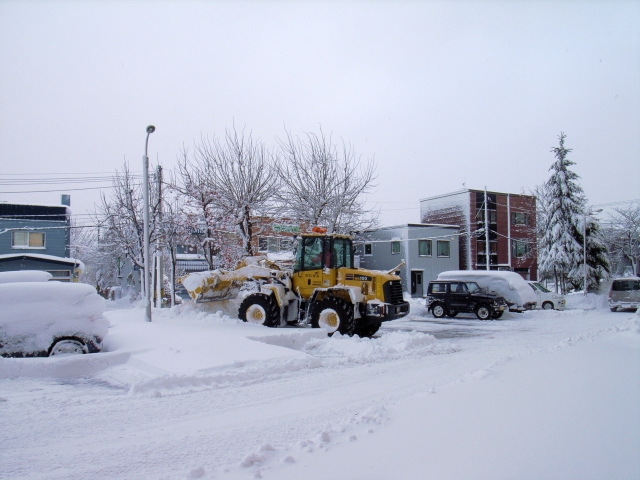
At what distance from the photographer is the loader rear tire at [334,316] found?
13172 mm

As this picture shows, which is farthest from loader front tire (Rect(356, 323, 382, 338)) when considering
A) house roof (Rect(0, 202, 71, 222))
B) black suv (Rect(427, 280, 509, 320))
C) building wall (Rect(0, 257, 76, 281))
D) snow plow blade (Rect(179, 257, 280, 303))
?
house roof (Rect(0, 202, 71, 222))

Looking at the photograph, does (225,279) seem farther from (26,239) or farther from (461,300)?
(26,239)

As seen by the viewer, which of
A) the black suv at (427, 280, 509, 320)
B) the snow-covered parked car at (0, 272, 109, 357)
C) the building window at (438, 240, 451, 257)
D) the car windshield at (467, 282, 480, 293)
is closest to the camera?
the snow-covered parked car at (0, 272, 109, 357)

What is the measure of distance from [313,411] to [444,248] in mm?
39294

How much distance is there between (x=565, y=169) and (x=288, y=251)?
67.5 feet

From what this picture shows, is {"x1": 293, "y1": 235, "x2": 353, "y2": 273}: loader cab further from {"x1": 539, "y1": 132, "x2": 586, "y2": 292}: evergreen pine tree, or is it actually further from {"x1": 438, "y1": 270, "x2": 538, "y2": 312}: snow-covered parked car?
{"x1": 539, "y1": 132, "x2": 586, "y2": 292}: evergreen pine tree

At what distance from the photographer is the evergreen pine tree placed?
33875 mm

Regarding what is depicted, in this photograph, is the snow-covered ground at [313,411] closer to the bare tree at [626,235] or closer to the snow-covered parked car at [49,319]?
the snow-covered parked car at [49,319]


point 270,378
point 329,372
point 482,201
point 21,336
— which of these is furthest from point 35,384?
point 482,201

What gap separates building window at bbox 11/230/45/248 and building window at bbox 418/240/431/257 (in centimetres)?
2820

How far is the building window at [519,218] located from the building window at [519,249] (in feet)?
6.19

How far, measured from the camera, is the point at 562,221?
3441 centimetres

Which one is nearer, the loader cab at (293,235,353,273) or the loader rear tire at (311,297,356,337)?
the loader rear tire at (311,297,356,337)

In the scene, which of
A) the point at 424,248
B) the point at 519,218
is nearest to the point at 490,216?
the point at 519,218
